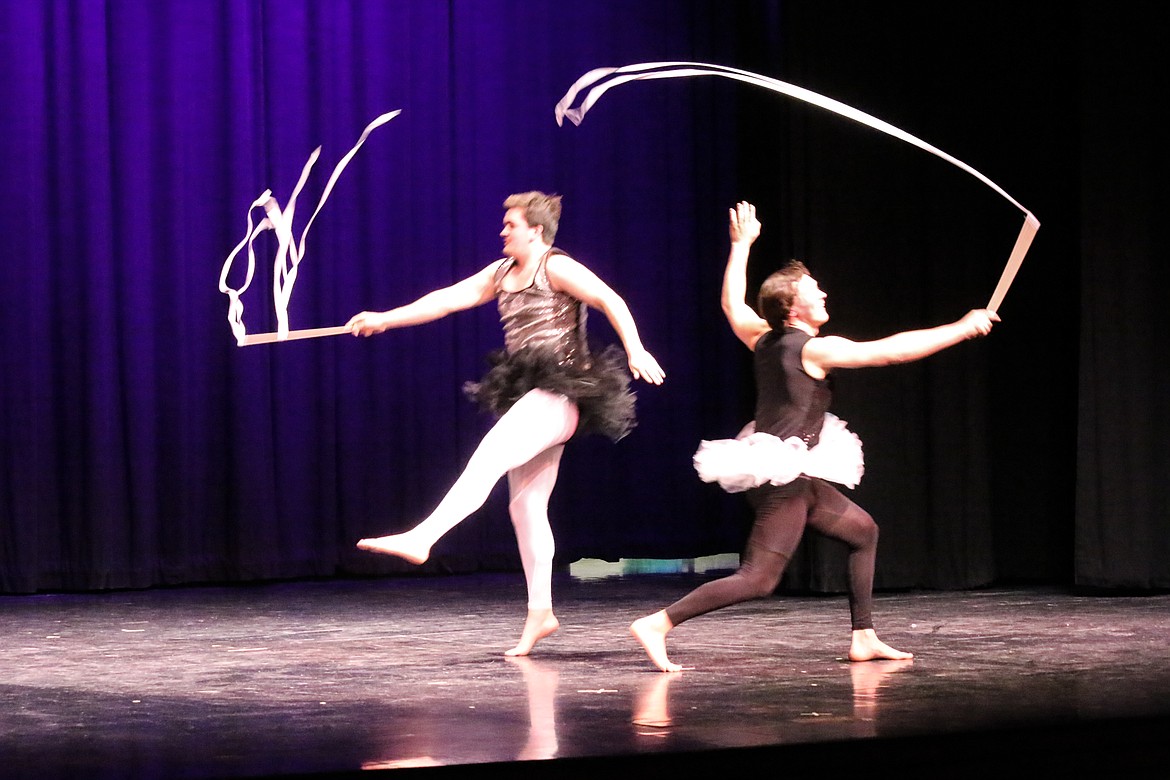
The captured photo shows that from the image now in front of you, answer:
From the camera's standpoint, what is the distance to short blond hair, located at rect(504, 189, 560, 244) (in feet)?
16.0

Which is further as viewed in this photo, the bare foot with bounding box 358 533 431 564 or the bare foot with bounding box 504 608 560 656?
the bare foot with bounding box 504 608 560 656

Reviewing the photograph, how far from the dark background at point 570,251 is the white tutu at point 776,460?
2.29m

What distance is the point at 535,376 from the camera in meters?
4.88

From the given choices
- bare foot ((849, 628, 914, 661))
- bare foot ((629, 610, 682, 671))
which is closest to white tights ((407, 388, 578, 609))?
bare foot ((629, 610, 682, 671))

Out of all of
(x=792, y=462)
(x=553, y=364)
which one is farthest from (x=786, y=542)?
(x=553, y=364)

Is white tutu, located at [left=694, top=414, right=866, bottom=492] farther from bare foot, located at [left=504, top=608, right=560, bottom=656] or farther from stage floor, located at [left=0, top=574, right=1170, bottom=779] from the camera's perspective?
bare foot, located at [left=504, top=608, right=560, bottom=656]

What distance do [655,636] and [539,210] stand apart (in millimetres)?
1383

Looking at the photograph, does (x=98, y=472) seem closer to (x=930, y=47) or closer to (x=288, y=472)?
(x=288, y=472)

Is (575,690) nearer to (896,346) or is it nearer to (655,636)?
(655,636)

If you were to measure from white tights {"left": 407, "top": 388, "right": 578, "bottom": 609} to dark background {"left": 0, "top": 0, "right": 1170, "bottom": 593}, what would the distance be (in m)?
2.24

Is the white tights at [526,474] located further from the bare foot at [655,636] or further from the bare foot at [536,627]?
the bare foot at [655,636]

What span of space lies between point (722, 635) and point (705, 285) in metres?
3.17

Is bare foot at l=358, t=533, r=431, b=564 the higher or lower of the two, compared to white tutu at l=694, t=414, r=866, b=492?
lower

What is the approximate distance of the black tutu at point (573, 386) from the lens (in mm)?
4852
